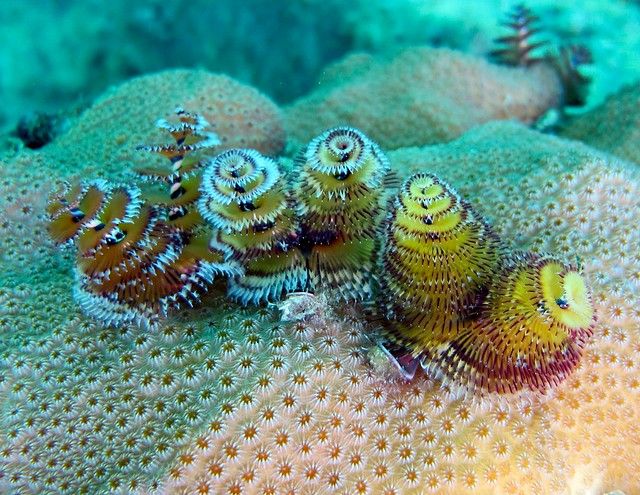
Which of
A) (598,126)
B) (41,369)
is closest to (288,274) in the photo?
(41,369)

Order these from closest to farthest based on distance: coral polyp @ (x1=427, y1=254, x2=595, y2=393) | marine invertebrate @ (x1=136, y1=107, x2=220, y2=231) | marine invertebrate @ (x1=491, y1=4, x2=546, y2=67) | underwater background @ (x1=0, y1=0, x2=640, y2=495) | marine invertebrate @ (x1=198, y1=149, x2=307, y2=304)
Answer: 1. coral polyp @ (x1=427, y1=254, x2=595, y2=393)
2. underwater background @ (x1=0, y1=0, x2=640, y2=495)
3. marine invertebrate @ (x1=198, y1=149, x2=307, y2=304)
4. marine invertebrate @ (x1=136, y1=107, x2=220, y2=231)
5. marine invertebrate @ (x1=491, y1=4, x2=546, y2=67)

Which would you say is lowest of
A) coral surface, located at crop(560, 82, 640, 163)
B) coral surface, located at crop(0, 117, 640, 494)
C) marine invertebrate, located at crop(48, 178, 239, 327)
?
coral surface, located at crop(0, 117, 640, 494)

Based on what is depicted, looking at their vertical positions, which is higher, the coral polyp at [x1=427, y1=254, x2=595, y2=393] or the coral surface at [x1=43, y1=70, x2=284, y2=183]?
the coral polyp at [x1=427, y1=254, x2=595, y2=393]

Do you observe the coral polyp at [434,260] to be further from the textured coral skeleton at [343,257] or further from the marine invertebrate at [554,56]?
the marine invertebrate at [554,56]

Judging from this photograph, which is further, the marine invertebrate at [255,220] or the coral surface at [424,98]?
the coral surface at [424,98]

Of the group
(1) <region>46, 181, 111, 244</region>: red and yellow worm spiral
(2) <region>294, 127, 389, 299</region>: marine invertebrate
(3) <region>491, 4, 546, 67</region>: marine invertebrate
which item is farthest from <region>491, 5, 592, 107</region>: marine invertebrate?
(1) <region>46, 181, 111, 244</region>: red and yellow worm spiral

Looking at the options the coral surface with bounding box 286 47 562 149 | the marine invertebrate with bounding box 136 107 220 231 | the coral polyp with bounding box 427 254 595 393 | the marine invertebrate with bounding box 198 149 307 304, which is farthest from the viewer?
the coral surface with bounding box 286 47 562 149

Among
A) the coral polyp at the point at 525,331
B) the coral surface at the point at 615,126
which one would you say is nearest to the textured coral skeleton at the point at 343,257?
the coral polyp at the point at 525,331

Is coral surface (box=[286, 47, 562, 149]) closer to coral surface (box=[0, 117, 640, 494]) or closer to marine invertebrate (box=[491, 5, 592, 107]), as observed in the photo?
marine invertebrate (box=[491, 5, 592, 107])
